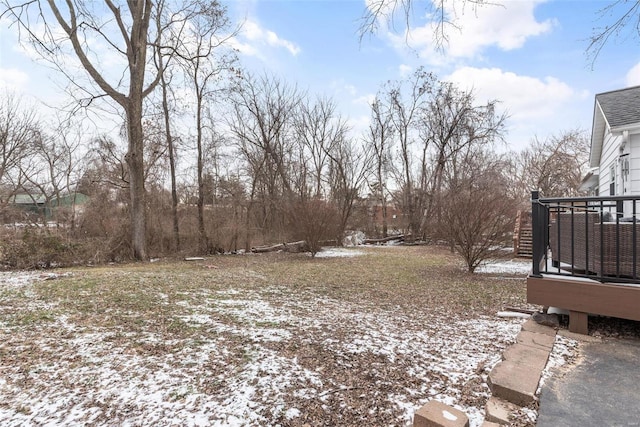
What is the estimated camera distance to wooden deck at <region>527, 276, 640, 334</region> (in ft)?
8.21

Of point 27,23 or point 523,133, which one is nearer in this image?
point 27,23

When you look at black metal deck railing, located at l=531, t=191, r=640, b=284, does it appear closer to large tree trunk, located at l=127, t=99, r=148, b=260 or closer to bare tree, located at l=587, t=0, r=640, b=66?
bare tree, located at l=587, t=0, r=640, b=66

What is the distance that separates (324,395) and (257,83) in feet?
53.5

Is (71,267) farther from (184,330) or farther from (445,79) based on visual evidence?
(445,79)

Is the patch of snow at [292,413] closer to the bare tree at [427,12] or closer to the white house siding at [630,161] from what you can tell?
the bare tree at [427,12]

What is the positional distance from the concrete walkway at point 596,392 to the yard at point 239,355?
1.14 ft

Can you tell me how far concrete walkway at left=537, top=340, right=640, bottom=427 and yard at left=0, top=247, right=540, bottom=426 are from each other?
0.35m

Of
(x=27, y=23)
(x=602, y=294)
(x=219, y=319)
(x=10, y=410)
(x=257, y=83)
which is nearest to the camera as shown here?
(x=10, y=410)

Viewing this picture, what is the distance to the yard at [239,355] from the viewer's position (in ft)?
6.06

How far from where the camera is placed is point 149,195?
37.8ft

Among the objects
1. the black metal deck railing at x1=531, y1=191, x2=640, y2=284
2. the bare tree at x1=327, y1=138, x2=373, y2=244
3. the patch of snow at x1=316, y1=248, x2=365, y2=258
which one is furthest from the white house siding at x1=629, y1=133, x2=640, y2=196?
the bare tree at x1=327, y1=138, x2=373, y2=244

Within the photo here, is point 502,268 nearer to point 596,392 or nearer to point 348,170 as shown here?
point 596,392

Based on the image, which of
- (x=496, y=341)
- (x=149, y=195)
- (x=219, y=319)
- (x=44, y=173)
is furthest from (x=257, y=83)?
(x=496, y=341)

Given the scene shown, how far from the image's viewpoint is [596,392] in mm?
1892
